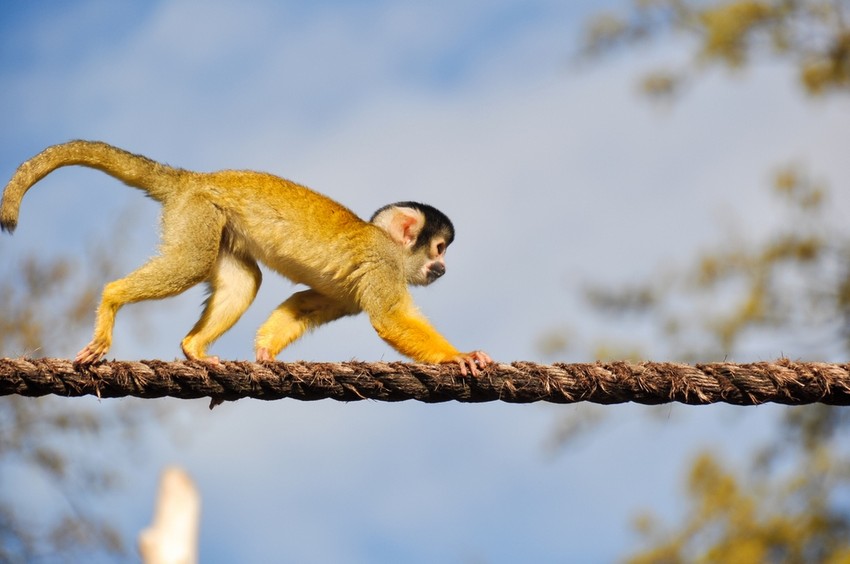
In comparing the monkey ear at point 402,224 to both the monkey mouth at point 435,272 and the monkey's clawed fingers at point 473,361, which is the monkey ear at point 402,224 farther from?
the monkey's clawed fingers at point 473,361

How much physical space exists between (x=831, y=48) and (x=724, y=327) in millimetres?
5552

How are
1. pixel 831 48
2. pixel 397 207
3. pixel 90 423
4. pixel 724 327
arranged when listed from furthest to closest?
pixel 831 48 → pixel 724 327 → pixel 90 423 → pixel 397 207

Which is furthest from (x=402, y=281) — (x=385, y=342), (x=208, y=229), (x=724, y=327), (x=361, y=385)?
(x=724, y=327)

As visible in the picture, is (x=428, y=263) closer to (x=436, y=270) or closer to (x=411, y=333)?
(x=436, y=270)

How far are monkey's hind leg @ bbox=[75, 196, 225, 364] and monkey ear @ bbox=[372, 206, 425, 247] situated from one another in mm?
1115

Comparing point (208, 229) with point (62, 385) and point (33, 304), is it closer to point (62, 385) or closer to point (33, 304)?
point (62, 385)

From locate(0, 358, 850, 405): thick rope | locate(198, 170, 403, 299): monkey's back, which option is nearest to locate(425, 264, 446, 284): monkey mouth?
locate(198, 170, 403, 299): monkey's back

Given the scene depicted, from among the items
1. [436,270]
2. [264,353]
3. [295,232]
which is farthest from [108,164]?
[436,270]

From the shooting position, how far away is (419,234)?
6473 mm

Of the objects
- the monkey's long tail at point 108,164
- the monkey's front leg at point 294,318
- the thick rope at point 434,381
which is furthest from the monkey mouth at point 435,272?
the thick rope at point 434,381

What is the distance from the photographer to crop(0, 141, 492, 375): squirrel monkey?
18.1 feet

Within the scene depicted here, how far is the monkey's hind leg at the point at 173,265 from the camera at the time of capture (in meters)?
5.06

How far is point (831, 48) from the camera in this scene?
57.4ft

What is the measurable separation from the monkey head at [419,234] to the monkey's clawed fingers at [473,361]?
1.74 meters
